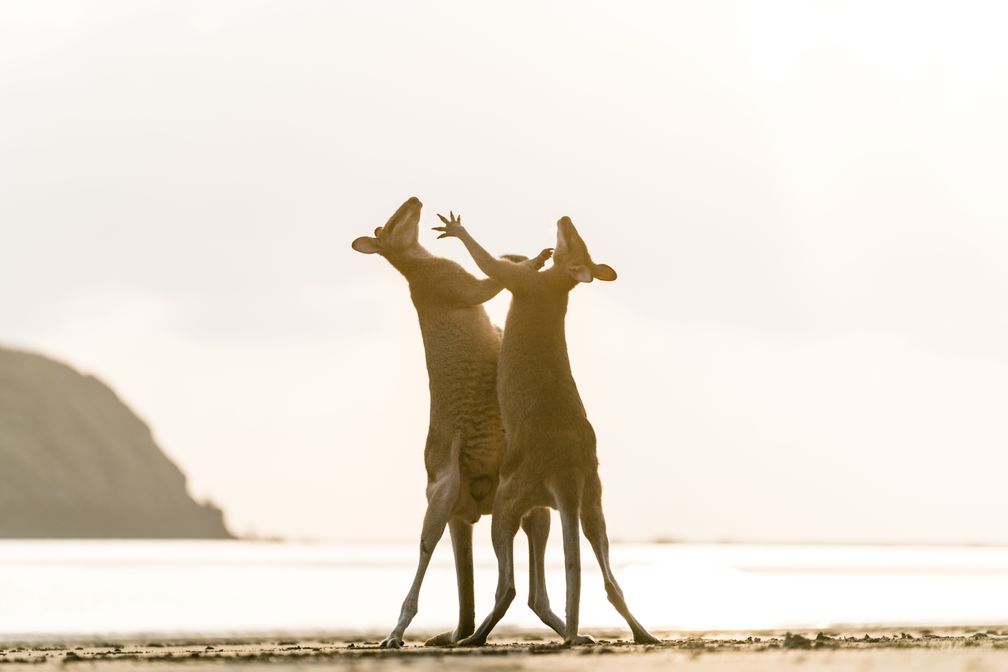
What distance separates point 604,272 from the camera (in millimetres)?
15031

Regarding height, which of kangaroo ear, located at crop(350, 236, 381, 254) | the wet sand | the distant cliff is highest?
the distant cliff

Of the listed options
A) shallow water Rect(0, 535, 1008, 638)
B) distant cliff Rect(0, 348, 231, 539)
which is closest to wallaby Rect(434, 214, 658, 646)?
shallow water Rect(0, 535, 1008, 638)

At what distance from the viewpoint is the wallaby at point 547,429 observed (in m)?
14.8

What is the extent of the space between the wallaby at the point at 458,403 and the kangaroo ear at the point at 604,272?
719mm

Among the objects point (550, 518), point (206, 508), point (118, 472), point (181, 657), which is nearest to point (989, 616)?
point (550, 518)

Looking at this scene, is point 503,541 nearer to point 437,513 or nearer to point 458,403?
point 437,513

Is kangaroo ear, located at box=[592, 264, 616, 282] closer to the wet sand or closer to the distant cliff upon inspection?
the wet sand

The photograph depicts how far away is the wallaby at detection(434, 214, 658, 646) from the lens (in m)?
14.8

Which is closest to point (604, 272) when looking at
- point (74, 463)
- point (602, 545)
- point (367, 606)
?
point (602, 545)

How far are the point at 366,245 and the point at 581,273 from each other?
263 cm

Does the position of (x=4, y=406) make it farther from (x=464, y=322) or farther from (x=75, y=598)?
(x=464, y=322)

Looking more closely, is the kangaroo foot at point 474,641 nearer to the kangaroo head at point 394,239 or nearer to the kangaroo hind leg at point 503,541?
the kangaroo hind leg at point 503,541

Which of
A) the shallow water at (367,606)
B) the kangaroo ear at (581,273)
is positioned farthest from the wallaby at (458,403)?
the shallow water at (367,606)

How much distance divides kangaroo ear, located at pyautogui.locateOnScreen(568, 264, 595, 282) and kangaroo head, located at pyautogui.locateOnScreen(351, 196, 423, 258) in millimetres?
2157
